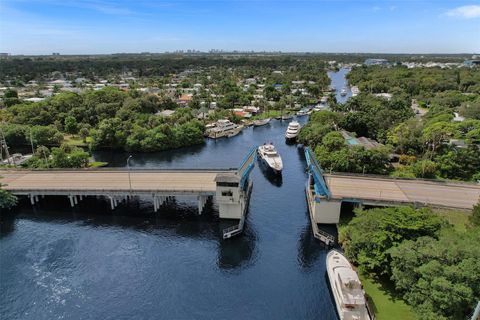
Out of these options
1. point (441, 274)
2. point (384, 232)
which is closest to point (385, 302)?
point (384, 232)

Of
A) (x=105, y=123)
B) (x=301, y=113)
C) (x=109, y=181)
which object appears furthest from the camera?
(x=301, y=113)

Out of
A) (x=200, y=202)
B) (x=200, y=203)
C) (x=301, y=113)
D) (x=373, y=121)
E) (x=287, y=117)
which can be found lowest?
(x=287, y=117)

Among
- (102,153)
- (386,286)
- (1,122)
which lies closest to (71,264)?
(386,286)

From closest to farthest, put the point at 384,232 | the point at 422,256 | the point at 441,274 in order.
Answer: the point at 441,274, the point at 422,256, the point at 384,232

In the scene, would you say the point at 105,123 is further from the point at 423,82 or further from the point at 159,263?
the point at 423,82

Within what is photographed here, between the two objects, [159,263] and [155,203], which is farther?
[155,203]

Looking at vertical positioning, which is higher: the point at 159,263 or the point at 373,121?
the point at 373,121

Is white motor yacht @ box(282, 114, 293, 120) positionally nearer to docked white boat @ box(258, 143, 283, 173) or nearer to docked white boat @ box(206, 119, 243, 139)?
docked white boat @ box(206, 119, 243, 139)
